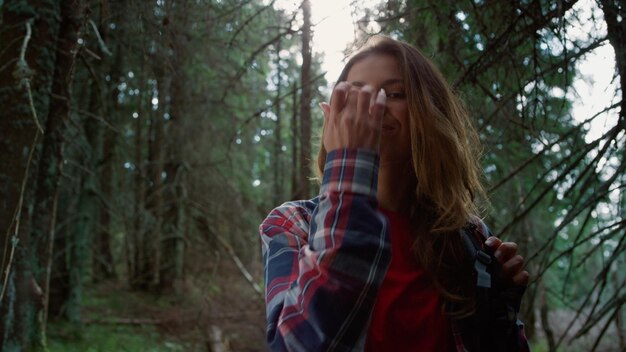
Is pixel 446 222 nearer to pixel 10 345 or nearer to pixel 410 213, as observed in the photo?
pixel 410 213

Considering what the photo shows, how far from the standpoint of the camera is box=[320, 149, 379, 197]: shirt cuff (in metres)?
1.08

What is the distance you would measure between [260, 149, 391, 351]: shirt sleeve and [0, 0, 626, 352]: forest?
1.19 metres

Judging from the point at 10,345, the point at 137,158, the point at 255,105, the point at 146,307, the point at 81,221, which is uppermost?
the point at 255,105

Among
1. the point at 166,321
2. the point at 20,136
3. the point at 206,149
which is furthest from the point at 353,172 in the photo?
the point at 206,149

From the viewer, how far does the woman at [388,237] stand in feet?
3.41

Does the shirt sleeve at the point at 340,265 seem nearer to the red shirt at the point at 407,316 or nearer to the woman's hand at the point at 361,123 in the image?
the woman's hand at the point at 361,123

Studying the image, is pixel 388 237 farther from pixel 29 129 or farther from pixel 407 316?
pixel 29 129

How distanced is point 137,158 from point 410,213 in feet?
37.9

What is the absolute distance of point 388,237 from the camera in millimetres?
1102

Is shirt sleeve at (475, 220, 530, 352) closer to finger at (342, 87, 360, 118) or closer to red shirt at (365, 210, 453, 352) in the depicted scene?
red shirt at (365, 210, 453, 352)

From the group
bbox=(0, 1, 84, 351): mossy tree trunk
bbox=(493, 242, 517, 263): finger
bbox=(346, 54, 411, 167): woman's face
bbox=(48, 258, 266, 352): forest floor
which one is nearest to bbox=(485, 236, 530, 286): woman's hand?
bbox=(493, 242, 517, 263): finger

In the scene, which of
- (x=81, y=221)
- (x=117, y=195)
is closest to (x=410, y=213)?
(x=81, y=221)

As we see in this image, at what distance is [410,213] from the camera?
1460 millimetres

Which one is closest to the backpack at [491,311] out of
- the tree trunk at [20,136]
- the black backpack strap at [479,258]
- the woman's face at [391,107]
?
the black backpack strap at [479,258]
